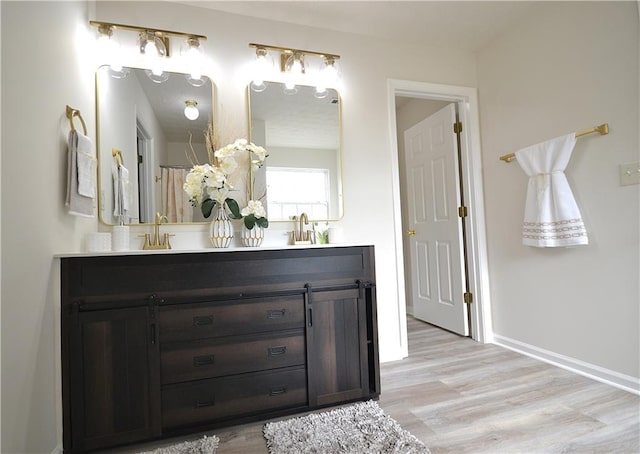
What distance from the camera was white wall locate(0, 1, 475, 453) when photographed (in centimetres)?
119

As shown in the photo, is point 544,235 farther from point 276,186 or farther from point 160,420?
point 160,420

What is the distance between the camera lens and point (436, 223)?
325cm

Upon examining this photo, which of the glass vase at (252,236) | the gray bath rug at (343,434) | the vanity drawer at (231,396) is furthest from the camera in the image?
the glass vase at (252,236)

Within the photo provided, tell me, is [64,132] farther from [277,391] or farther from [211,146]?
[277,391]

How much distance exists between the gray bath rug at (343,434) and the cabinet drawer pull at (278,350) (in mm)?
348

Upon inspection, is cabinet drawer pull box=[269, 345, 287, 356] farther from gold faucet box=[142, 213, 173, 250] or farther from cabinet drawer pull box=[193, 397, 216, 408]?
gold faucet box=[142, 213, 173, 250]

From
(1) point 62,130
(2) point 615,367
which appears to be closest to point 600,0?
(2) point 615,367

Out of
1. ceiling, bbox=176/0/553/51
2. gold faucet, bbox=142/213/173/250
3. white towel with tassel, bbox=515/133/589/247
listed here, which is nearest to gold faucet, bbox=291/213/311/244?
gold faucet, bbox=142/213/173/250

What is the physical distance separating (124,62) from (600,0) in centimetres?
298

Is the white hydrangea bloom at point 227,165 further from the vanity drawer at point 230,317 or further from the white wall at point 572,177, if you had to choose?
the white wall at point 572,177

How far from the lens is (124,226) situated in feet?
6.23

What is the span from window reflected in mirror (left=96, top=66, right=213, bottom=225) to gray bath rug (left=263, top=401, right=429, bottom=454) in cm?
134

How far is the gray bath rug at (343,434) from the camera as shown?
1.43 meters

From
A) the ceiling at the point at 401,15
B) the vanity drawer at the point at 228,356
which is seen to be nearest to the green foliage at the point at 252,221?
the vanity drawer at the point at 228,356
